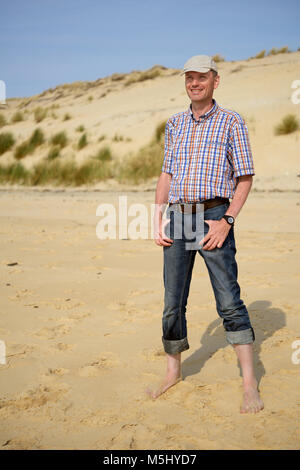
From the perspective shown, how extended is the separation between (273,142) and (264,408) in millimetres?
12874

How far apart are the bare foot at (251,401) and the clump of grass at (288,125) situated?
13.1m

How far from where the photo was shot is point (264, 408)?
268cm

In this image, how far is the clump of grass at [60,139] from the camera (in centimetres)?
1917

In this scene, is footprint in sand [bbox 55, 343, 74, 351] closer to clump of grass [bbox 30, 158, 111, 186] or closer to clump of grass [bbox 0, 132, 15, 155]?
clump of grass [bbox 30, 158, 111, 186]

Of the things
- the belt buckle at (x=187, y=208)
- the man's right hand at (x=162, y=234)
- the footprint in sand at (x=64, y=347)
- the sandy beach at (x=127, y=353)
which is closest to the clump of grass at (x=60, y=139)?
the sandy beach at (x=127, y=353)

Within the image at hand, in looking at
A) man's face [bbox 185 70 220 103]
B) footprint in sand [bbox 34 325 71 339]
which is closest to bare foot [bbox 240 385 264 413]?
man's face [bbox 185 70 220 103]

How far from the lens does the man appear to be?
257cm

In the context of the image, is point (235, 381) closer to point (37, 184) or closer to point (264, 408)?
point (264, 408)

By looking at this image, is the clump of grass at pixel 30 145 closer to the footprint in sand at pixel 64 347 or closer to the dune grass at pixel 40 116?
the dune grass at pixel 40 116

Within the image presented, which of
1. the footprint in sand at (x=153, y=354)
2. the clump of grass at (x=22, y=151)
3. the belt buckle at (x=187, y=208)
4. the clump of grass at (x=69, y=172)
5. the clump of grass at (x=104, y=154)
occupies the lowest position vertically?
the footprint in sand at (x=153, y=354)

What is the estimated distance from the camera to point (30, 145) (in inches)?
792

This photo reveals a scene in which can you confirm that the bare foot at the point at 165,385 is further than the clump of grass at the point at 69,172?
No

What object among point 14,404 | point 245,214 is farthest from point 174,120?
point 245,214

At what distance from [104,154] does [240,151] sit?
14266mm
